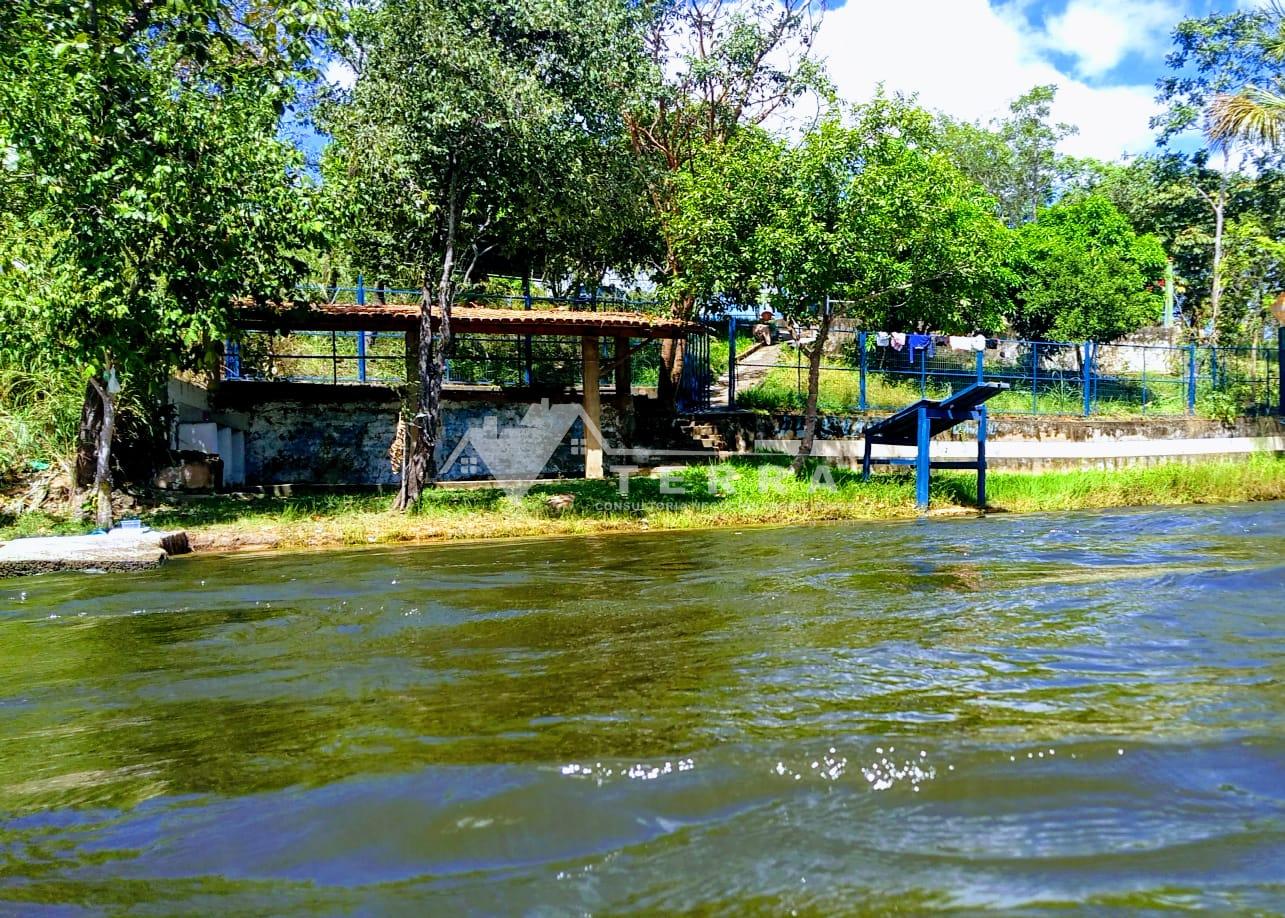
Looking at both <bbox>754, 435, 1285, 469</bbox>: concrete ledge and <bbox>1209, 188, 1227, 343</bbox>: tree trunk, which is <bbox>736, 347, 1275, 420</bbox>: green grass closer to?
<bbox>754, 435, 1285, 469</bbox>: concrete ledge

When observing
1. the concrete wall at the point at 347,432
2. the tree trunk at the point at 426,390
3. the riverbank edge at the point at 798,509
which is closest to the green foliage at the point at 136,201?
the tree trunk at the point at 426,390

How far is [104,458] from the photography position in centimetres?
1170

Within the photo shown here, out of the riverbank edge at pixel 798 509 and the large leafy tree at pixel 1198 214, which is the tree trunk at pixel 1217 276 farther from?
the riverbank edge at pixel 798 509

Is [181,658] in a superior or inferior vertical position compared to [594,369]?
inferior

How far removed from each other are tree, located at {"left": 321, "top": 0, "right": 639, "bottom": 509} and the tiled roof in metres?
0.59

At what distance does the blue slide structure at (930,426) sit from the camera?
46.8 ft

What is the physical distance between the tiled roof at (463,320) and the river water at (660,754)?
7.61m

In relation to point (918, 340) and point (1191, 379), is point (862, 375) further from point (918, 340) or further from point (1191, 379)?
point (1191, 379)

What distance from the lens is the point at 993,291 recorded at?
23359mm

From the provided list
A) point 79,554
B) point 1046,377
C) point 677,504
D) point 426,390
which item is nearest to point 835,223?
point 677,504

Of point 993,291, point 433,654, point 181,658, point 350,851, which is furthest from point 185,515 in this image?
point 993,291

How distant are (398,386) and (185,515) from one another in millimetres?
3730

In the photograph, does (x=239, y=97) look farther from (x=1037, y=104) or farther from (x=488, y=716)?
(x=1037, y=104)

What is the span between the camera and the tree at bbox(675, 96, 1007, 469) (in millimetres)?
13789
